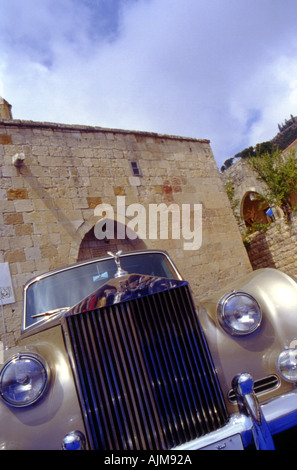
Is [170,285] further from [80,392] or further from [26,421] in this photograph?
[26,421]

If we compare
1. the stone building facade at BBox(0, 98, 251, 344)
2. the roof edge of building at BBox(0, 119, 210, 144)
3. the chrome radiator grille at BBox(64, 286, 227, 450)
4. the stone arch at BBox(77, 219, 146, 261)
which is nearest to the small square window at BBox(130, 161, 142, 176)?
the stone building facade at BBox(0, 98, 251, 344)

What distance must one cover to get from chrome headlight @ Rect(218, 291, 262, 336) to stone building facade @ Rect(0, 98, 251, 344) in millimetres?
5064

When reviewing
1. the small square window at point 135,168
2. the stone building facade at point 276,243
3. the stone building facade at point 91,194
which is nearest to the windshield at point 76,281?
the stone building facade at point 91,194

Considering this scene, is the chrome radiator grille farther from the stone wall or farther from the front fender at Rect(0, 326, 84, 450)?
the stone wall

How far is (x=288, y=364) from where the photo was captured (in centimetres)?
177

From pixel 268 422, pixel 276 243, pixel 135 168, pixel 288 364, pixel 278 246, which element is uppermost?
pixel 135 168

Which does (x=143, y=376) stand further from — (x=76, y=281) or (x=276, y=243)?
(x=276, y=243)

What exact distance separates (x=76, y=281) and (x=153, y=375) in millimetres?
1268

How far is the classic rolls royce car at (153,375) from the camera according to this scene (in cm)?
156

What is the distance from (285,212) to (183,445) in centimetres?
898

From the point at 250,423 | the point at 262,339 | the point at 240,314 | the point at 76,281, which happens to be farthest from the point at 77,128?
the point at 250,423

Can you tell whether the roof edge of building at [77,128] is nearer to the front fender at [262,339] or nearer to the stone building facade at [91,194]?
the stone building facade at [91,194]
